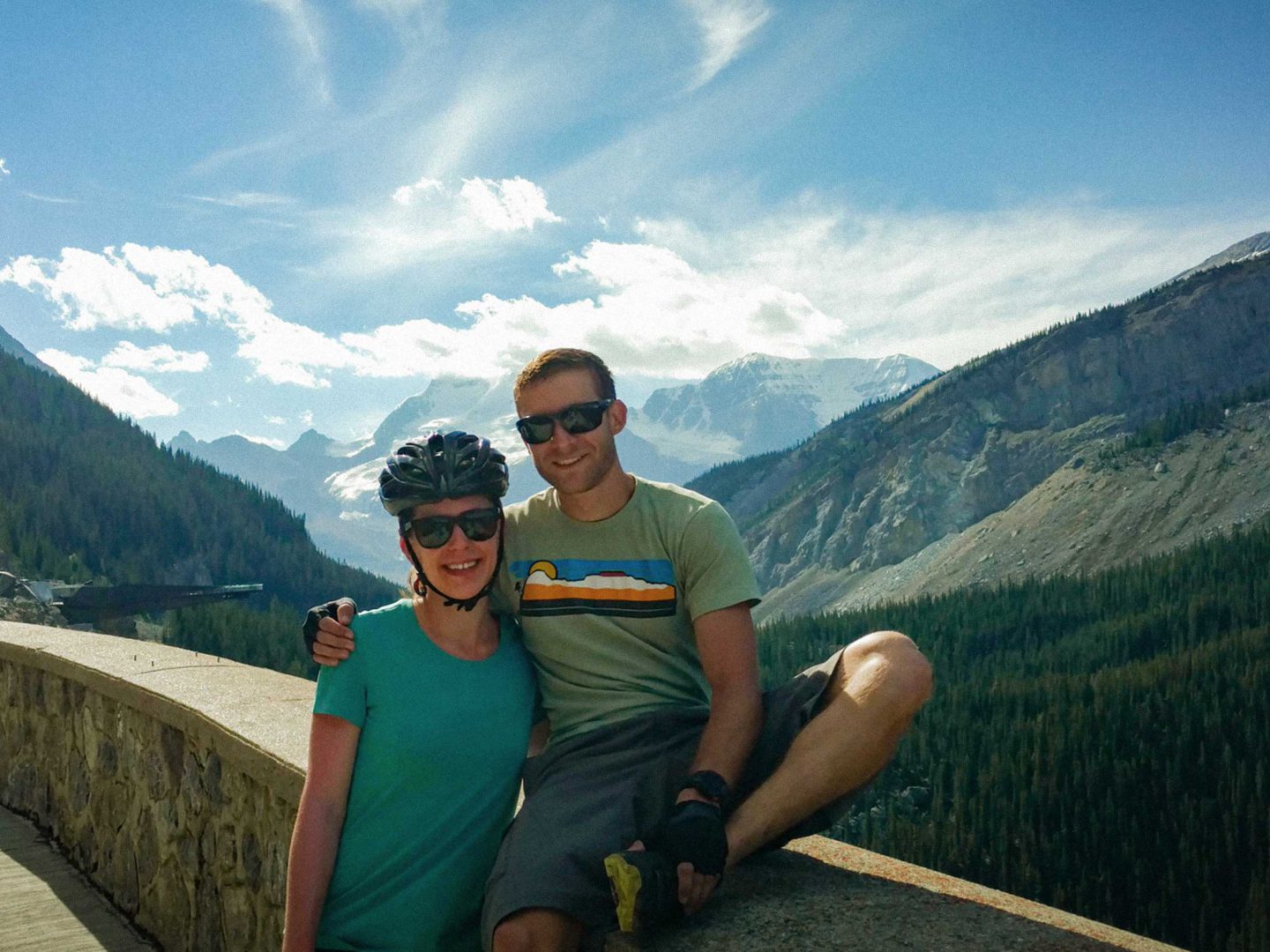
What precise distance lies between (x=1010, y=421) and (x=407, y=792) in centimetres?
17748

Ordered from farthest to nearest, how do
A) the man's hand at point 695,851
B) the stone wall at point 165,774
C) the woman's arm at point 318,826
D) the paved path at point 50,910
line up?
the paved path at point 50,910, the stone wall at point 165,774, the woman's arm at point 318,826, the man's hand at point 695,851

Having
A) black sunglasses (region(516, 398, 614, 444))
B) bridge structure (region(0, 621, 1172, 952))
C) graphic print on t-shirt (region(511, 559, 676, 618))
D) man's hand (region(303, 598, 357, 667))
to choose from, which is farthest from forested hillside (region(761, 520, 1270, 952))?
man's hand (region(303, 598, 357, 667))

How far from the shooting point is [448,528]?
336 cm

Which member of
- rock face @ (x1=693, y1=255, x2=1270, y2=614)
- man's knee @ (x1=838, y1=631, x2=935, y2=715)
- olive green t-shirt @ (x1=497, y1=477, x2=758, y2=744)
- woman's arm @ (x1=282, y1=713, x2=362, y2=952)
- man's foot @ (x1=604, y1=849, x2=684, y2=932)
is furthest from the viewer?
rock face @ (x1=693, y1=255, x2=1270, y2=614)

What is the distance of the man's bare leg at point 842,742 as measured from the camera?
3193mm

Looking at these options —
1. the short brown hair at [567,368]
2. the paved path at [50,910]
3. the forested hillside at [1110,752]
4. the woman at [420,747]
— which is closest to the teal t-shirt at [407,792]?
the woman at [420,747]

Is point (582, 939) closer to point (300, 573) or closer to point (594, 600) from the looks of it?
point (594, 600)

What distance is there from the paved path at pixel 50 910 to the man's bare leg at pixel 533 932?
9.91 feet

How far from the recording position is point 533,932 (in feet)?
9.63

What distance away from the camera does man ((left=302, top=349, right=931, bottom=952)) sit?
2.98m

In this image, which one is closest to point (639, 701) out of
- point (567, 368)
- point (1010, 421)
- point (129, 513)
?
point (567, 368)

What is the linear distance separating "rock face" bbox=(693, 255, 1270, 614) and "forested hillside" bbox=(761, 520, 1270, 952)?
211 ft

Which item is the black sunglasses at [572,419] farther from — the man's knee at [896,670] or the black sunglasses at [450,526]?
the man's knee at [896,670]

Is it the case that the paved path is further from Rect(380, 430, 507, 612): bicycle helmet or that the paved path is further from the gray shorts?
Rect(380, 430, 507, 612): bicycle helmet
